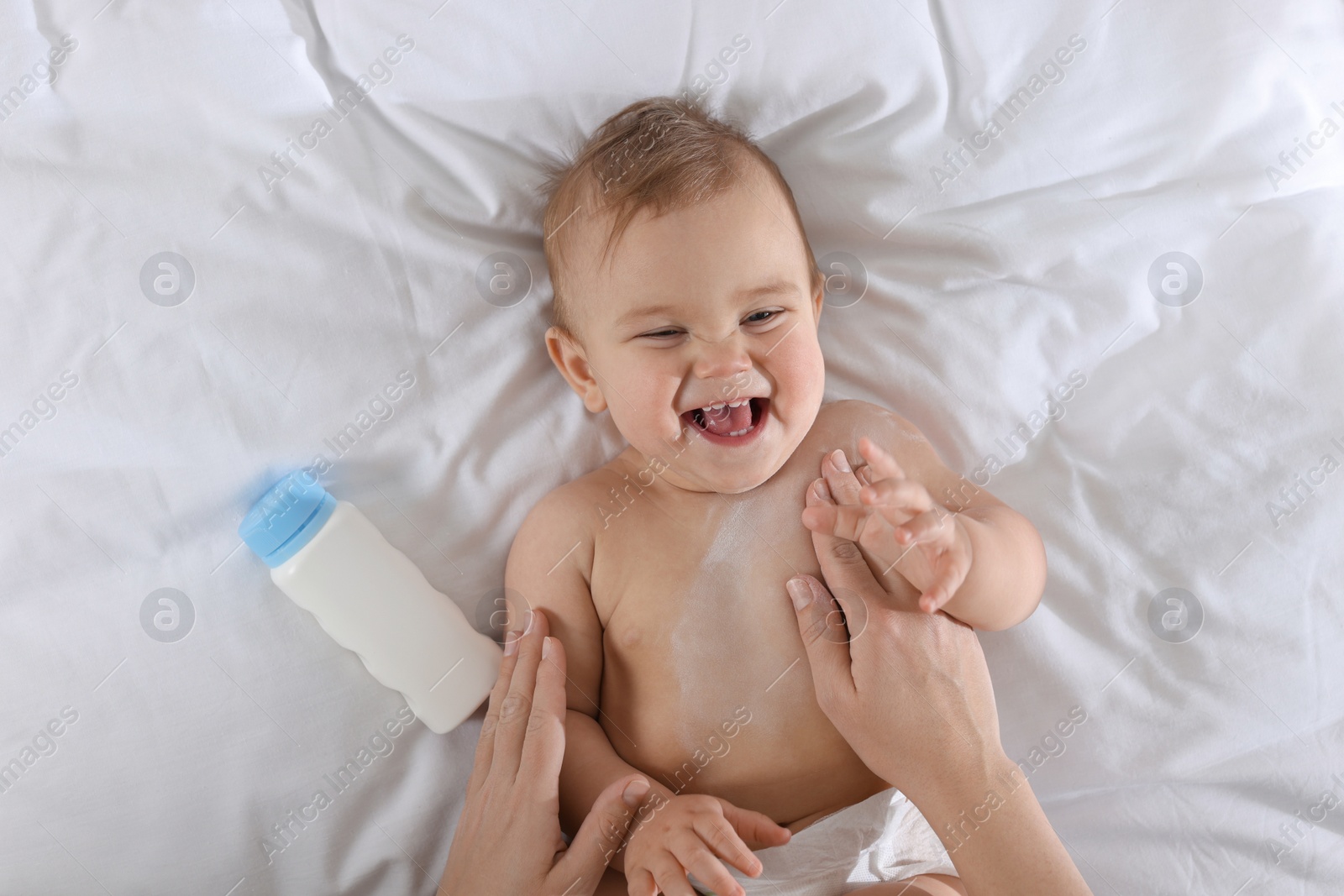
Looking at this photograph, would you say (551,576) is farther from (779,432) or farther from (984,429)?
(984,429)

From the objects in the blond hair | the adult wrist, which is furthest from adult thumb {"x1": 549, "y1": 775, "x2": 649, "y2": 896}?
the blond hair

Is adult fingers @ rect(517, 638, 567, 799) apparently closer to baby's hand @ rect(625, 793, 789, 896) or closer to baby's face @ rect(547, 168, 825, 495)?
baby's hand @ rect(625, 793, 789, 896)

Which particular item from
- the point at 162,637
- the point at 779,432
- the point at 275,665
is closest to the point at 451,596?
the point at 275,665

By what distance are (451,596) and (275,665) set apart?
1.05 feet

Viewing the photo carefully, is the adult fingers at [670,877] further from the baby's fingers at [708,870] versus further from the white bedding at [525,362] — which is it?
the white bedding at [525,362]

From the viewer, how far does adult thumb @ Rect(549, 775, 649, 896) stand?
1.54 m

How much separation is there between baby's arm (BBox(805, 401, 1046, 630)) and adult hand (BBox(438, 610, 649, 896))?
549 millimetres

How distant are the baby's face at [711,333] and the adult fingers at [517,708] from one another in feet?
1.33

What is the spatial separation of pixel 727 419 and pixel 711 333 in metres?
0.17

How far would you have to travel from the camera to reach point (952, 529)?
1.43 meters

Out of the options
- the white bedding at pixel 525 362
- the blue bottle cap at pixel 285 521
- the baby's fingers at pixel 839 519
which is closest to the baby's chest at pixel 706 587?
the baby's fingers at pixel 839 519

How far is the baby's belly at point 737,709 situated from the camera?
165 centimetres

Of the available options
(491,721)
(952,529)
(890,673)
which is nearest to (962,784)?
(890,673)

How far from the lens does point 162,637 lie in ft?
5.47
